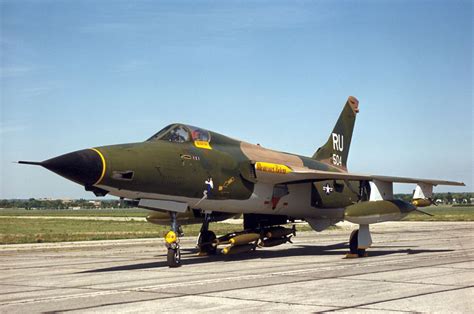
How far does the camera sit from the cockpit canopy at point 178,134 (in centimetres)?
1700

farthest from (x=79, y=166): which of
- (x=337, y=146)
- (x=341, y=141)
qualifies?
(x=341, y=141)

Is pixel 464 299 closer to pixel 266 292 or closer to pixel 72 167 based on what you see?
pixel 266 292

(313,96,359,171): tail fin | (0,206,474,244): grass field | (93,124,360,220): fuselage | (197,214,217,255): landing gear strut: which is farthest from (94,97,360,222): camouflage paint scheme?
(0,206,474,244): grass field

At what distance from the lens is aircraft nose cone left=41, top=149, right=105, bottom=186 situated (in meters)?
13.7

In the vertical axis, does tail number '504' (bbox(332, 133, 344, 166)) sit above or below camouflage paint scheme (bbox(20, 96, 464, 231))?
above

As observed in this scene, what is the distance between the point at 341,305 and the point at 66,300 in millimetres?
4607

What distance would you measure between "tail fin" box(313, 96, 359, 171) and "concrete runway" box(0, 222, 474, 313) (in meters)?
5.89

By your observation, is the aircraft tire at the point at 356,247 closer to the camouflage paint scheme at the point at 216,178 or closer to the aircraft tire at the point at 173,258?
the camouflage paint scheme at the point at 216,178

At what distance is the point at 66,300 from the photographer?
10539mm

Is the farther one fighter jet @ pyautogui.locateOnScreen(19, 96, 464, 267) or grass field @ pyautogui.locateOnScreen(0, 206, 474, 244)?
grass field @ pyautogui.locateOnScreen(0, 206, 474, 244)

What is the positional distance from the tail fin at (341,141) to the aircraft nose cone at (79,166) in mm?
12457

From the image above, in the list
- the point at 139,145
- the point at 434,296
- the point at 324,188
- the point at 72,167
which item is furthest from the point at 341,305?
the point at 324,188

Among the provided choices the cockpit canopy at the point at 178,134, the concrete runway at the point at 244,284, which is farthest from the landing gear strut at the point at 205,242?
the cockpit canopy at the point at 178,134

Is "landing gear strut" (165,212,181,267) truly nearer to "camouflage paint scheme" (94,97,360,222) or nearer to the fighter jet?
the fighter jet
